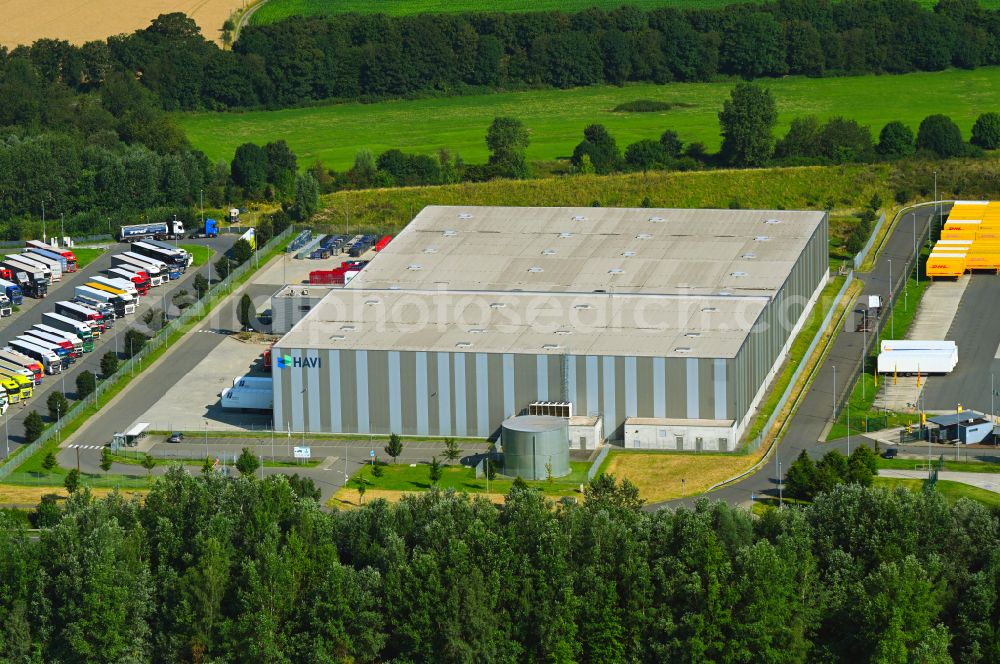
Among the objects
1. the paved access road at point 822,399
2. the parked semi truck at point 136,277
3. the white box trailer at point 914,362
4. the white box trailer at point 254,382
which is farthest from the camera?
the parked semi truck at point 136,277

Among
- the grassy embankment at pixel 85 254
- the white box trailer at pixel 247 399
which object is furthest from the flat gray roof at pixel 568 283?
the grassy embankment at pixel 85 254

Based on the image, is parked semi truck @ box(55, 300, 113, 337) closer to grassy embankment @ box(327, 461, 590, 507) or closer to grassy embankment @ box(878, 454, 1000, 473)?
grassy embankment @ box(327, 461, 590, 507)

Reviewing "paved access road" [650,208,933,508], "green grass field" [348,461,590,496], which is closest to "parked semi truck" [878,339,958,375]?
"paved access road" [650,208,933,508]

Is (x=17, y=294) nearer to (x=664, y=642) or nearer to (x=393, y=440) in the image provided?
(x=393, y=440)

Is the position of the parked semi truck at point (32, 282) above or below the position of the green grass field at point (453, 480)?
above

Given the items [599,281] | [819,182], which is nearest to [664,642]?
[599,281]

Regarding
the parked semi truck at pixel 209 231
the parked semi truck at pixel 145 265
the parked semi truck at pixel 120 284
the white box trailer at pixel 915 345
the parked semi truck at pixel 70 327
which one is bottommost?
the white box trailer at pixel 915 345

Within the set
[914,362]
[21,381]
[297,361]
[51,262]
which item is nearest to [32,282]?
[51,262]

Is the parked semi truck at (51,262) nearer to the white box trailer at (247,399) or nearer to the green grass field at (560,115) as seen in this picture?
the white box trailer at (247,399)
